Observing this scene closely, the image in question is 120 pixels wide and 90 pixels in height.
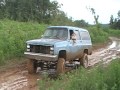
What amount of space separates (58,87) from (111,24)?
84802 mm

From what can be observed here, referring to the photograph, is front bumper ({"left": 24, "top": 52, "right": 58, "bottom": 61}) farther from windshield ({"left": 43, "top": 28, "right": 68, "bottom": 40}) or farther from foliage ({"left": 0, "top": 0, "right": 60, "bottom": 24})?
foliage ({"left": 0, "top": 0, "right": 60, "bottom": 24})

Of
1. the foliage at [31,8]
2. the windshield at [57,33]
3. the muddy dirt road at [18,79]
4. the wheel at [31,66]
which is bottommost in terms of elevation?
the muddy dirt road at [18,79]

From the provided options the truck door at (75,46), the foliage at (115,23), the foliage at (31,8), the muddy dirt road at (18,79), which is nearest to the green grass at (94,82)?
the muddy dirt road at (18,79)

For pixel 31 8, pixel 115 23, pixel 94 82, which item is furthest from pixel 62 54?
pixel 115 23

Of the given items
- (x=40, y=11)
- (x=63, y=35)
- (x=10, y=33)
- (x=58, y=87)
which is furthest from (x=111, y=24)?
(x=58, y=87)

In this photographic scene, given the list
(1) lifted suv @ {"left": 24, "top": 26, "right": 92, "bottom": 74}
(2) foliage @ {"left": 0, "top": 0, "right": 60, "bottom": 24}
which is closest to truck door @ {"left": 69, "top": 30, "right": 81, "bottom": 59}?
(1) lifted suv @ {"left": 24, "top": 26, "right": 92, "bottom": 74}

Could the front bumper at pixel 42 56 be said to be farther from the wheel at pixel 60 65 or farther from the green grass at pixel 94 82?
the green grass at pixel 94 82

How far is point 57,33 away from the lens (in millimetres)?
14555

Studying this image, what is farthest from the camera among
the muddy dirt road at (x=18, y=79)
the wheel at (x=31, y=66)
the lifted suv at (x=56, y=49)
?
the wheel at (x=31, y=66)

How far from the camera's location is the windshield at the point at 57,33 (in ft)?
47.2

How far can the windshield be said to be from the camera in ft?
47.2

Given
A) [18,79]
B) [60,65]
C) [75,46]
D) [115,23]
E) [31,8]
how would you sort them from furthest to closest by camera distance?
[115,23]
[31,8]
[75,46]
[60,65]
[18,79]

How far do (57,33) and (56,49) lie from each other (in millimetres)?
1526

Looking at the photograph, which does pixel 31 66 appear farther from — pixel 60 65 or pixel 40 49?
pixel 60 65
